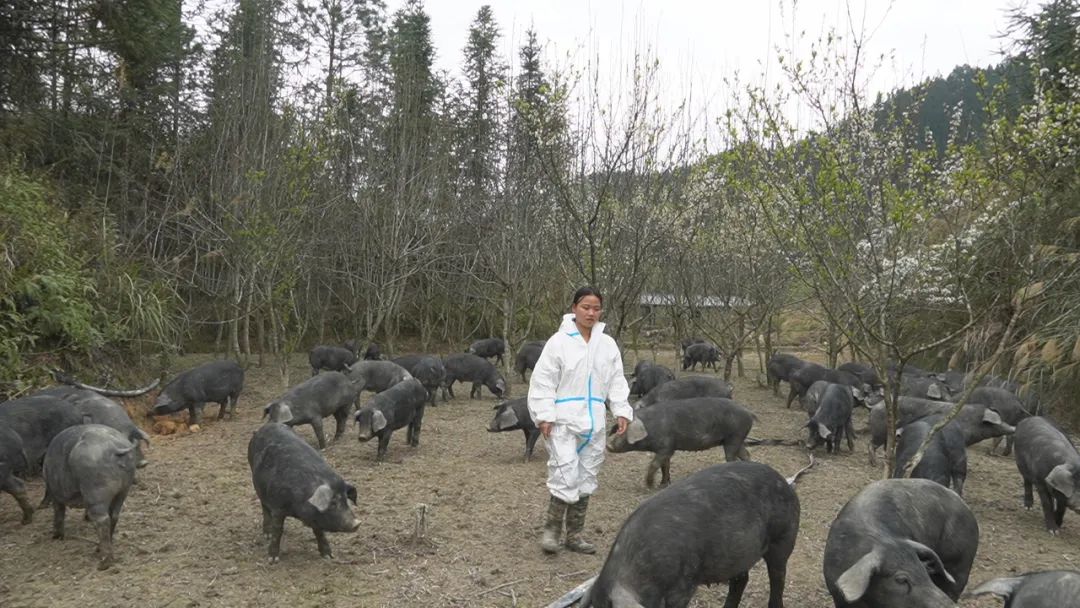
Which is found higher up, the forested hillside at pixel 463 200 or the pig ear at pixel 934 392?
the forested hillside at pixel 463 200

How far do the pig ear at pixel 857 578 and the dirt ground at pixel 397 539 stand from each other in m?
1.56

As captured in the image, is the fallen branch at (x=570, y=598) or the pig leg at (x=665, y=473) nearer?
the fallen branch at (x=570, y=598)

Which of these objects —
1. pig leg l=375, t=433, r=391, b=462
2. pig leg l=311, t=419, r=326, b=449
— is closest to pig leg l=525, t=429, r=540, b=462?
pig leg l=375, t=433, r=391, b=462

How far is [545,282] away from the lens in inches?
734

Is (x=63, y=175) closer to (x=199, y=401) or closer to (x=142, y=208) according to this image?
(x=142, y=208)

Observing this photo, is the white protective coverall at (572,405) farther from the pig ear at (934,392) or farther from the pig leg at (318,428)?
the pig ear at (934,392)

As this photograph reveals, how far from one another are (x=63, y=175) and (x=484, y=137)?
10.2 metres

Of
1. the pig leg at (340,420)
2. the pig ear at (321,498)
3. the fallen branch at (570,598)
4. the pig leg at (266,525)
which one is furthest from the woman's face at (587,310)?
the pig leg at (340,420)

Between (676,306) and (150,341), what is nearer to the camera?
(150,341)

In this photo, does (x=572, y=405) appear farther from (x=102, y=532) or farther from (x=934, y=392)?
(x=934, y=392)

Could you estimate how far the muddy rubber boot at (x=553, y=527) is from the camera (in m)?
6.01

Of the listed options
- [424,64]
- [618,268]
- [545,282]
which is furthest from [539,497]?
[424,64]

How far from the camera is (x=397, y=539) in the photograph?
6.34 meters

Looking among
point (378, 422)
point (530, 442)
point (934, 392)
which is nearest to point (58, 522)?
point (378, 422)
